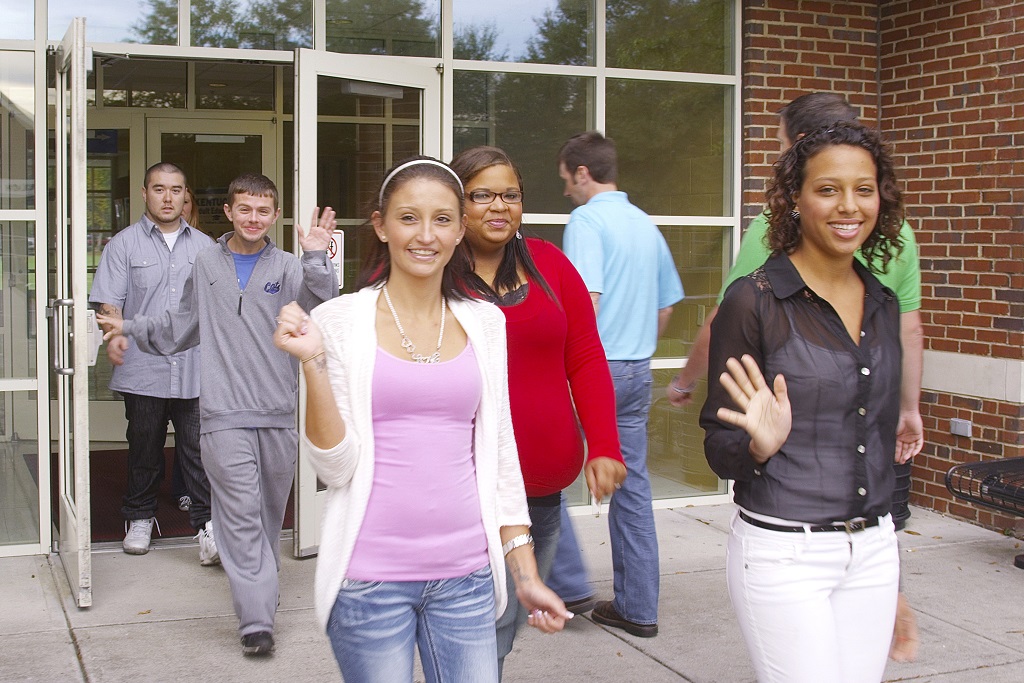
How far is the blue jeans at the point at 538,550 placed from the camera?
3384 millimetres

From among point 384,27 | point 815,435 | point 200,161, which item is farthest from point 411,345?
point 200,161

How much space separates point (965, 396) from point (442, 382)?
5.34 metres

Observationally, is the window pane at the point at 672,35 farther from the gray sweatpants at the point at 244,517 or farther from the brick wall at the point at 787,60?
the gray sweatpants at the point at 244,517

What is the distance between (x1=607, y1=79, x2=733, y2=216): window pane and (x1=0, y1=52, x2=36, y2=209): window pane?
128 inches

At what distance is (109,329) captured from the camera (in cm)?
495

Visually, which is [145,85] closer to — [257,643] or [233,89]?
[233,89]

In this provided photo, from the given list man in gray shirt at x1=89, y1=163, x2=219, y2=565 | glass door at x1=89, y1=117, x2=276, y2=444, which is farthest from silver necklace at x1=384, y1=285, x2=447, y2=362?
glass door at x1=89, y1=117, x2=276, y2=444

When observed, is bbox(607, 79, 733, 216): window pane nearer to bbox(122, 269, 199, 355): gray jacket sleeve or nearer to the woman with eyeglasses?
bbox(122, 269, 199, 355): gray jacket sleeve

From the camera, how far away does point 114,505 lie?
7.48 meters

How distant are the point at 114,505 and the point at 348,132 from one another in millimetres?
3002

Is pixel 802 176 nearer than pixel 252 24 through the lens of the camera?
Yes

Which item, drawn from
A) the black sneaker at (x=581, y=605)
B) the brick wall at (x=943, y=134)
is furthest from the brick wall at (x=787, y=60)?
the black sneaker at (x=581, y=605)

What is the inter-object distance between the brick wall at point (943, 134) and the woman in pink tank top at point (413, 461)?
4940 mm

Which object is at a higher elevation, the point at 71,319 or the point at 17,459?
the point at 71,319
